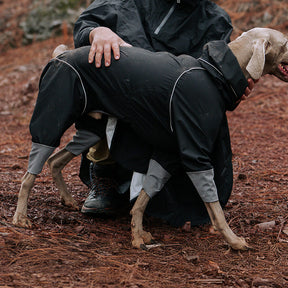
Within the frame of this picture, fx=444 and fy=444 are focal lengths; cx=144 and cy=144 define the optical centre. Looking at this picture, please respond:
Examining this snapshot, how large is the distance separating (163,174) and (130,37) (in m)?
1.00

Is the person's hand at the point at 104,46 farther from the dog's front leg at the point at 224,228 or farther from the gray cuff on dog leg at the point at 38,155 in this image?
the dog's front leg at the point at 224,228

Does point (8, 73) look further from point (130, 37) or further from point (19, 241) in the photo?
point (19, 241)

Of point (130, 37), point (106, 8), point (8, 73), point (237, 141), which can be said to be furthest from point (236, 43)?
point (8, 73)

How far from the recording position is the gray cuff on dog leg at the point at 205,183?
2.69m

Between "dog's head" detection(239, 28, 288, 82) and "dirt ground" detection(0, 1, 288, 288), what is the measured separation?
3.55 ft

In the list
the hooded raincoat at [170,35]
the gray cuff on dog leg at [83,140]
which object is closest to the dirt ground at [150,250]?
the hooded raincoat at [170,35]

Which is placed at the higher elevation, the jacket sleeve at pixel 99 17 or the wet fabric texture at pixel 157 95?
the jacket sleeve at pixel 99 17

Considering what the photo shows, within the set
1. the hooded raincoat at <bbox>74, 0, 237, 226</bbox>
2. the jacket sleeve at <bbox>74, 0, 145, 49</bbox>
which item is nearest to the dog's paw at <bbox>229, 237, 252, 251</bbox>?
the hooded raincoat at <bbox>74, 0, 237, 226</bbox>

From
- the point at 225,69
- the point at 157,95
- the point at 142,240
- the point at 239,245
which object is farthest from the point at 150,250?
the point at 225,69

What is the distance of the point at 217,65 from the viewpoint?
8.90ft

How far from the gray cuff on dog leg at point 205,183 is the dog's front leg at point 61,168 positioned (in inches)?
40.3

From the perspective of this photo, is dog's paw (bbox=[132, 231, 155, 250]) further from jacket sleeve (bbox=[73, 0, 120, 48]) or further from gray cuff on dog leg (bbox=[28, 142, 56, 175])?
jacket sleeve (bbox=[73, 0, 120, 48])

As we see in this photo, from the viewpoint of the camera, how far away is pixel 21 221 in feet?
9.61

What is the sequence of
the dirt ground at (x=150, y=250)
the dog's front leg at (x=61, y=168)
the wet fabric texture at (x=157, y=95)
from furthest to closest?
the dog's front leg at (x=61, y=168) < the wet fabric texture at (x=157, y=95) < the dirt ground at (x=150, y=250)
